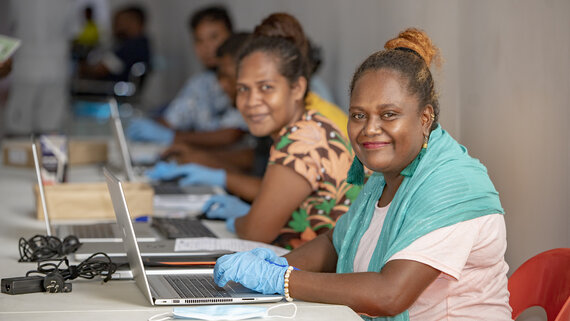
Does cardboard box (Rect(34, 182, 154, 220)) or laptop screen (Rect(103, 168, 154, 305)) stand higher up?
laptop screen (Rect(103, 168, 154, 305))

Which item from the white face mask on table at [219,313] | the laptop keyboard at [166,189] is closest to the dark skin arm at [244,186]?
the laptop keyboard at [166,189]

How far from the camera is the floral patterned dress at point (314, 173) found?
83.5 inches

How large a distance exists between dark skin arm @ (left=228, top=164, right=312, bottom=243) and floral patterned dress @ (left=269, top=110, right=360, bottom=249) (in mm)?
23

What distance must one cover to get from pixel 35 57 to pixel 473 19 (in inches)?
166

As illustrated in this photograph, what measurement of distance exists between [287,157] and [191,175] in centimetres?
105

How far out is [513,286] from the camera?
5.32 feet

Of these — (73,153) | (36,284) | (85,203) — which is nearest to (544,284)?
(36,284)

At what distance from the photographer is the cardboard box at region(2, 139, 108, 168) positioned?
3.69 metres

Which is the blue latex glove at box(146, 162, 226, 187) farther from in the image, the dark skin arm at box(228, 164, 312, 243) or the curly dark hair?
the curly dark hair

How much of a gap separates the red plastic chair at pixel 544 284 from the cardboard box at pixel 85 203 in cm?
123

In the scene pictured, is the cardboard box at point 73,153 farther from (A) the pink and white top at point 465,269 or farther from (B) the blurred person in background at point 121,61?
(B) the blurred person in background at point 121,61

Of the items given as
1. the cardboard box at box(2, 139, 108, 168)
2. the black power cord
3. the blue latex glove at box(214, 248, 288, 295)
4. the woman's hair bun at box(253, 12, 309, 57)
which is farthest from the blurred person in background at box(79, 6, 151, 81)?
the blue latex glove at box(214, 248, 288, 295)

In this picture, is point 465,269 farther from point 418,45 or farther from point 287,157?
point 287,157

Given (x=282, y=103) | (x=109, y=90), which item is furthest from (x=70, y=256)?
(x=109, y=90)
